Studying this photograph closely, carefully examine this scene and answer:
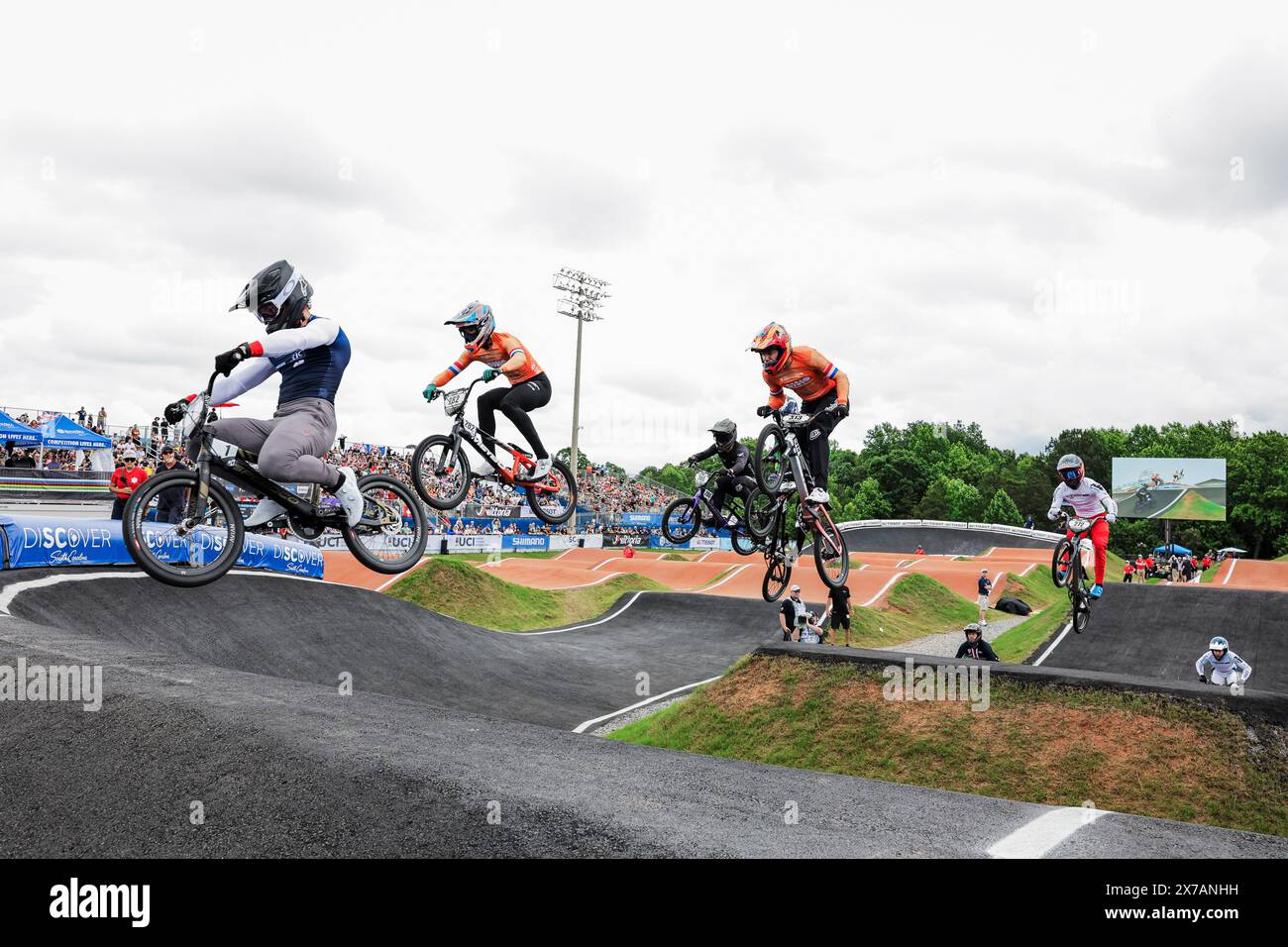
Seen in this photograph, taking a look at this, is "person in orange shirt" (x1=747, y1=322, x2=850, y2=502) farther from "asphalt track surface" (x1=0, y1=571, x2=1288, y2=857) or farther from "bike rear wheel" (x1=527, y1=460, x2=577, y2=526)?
"asphalt track surface" (x1=0, y1=571, x2=1288, y2=857)

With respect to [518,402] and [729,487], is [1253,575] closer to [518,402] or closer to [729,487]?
[729,487]

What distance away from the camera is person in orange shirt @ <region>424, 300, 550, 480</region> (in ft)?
25.3

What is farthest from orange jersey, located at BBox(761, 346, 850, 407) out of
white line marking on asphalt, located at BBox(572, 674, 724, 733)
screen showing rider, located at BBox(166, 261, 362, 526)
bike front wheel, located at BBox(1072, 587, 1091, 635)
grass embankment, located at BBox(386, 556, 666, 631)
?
grass embankment, located at BBox(386, 556, 666, 631)

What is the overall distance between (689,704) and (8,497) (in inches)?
1228

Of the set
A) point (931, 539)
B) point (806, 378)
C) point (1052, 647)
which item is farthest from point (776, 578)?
point (931, 539)

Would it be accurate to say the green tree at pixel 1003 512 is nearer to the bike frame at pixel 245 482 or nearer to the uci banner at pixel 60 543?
the uci banner at pixel 60 543

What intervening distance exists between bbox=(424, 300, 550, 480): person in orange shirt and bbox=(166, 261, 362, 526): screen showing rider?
942 millimetres

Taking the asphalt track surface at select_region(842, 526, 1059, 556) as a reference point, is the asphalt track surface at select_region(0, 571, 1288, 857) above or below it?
above

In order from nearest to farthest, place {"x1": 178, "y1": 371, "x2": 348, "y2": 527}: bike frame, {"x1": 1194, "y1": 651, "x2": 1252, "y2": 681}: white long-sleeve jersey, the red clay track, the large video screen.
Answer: {"x1": 178, "y1": 371, "x2": 348, "y2": 527}: bike frame, {"x1": 1194, "y1": 651, "x2": 1252, "y2": 681}: white long-sleeve jersey, the red clay track, the large video screen

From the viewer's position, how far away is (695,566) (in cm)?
5509

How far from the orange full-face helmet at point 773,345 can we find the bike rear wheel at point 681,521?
1778mm

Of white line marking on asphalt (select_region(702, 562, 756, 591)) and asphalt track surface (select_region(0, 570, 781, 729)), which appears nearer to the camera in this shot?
asphalt track surface (select_region(0, 570, 781, 729))

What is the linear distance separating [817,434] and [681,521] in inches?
71.6

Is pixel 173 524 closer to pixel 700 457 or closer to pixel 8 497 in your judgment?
pixel 700 457
